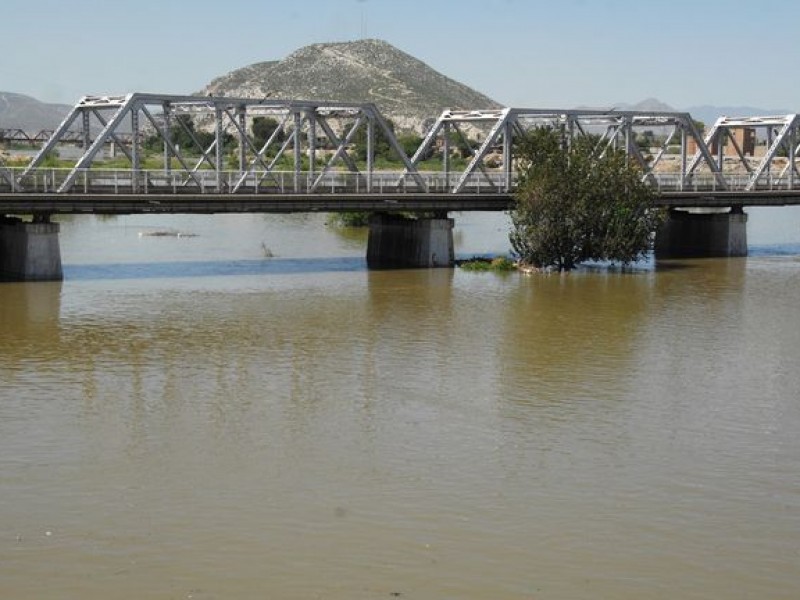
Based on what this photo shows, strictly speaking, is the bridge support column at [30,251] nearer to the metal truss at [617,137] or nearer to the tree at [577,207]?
the metal truss at [617,137]

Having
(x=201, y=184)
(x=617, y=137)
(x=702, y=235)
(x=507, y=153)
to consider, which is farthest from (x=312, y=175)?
(x=702, y=235)

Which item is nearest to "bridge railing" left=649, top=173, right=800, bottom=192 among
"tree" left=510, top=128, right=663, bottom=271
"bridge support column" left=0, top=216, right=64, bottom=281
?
"tree" left=510, top=128, right=663, bottom=271

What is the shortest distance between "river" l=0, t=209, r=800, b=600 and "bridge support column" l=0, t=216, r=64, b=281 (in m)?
1.22

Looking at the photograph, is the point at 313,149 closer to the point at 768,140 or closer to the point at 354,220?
the point at 354,220

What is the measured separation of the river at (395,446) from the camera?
15.2m

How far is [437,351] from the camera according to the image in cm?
3052

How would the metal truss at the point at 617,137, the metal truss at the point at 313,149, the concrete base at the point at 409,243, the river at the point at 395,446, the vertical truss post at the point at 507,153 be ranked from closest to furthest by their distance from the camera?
the river at the point at 395,446
the metal truss at the point at 313,149
the concrete base at the point at 409,243
the vertical truss post at the point at 507,153
the metal truss at the point at 617,137

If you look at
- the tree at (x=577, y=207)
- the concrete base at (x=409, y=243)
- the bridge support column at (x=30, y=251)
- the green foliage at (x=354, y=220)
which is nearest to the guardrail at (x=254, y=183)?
the bridge support column at (x=30, y=251)

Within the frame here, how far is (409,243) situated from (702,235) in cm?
1652

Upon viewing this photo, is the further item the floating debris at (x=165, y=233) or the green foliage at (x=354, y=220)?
the green foliage at (x=354, y=220)

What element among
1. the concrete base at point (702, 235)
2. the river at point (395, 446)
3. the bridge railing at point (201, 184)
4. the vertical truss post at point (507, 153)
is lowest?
the river at point (395, 446)

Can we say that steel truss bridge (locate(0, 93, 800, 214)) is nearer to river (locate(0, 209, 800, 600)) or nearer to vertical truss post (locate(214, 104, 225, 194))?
vertical truss post (locate(214, 104, 225, 194))

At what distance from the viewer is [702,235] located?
196 ft

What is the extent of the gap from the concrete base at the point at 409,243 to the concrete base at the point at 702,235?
13.3m
